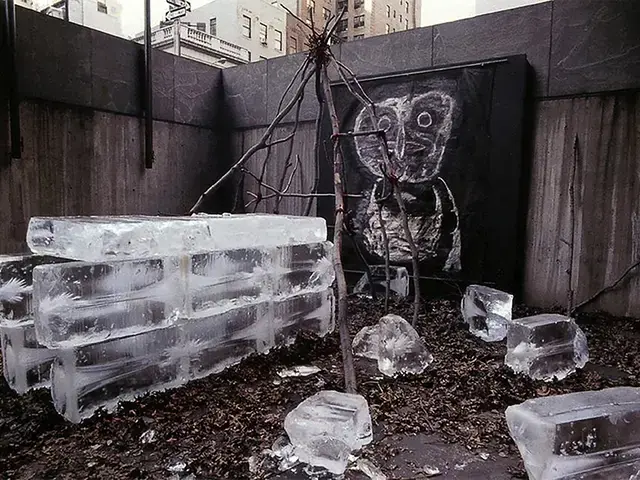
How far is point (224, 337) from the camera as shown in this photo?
2.45m

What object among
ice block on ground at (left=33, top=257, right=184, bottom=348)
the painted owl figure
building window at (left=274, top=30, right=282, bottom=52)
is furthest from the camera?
building window at (left=274, top=30, right=282, bottom=52)

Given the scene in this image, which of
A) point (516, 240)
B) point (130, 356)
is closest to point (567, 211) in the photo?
point (516, 240)

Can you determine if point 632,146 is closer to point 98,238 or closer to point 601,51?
point 601,51

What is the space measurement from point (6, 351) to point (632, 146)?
445cm

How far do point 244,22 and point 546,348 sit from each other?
26.5m

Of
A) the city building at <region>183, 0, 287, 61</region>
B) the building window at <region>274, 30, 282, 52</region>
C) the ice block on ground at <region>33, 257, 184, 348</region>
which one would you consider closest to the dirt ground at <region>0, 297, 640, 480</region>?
the ice block on ground at <region>33, 257, 184, 348</region>

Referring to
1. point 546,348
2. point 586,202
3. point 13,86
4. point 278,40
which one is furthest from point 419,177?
point 278,40

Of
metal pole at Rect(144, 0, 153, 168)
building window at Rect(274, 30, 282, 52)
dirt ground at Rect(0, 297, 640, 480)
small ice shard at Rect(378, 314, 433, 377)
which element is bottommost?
dirt ground at Rect(0, 297, 640, 480)

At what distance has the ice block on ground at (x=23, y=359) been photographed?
2.11 m

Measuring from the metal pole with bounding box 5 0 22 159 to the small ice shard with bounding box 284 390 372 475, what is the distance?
360cm

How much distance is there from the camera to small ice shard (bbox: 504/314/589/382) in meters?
2.36

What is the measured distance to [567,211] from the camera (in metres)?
3.73

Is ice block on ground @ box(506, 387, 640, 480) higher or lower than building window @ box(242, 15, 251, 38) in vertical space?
lower

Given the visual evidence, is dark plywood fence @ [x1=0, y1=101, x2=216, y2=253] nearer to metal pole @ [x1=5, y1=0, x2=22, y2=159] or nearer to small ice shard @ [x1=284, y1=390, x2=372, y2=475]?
metal pole @ [x1=5, y1=0, x2=22, y2=159]
